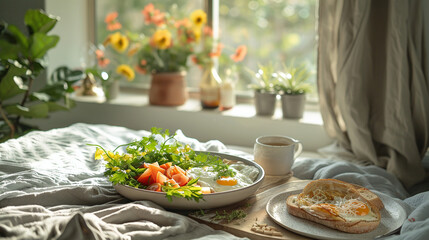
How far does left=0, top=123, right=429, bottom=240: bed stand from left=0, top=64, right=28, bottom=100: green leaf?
0.69 m

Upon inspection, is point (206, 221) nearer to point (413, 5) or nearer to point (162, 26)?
point (413, 5)

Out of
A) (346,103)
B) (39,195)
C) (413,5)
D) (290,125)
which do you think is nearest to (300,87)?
(290,125)

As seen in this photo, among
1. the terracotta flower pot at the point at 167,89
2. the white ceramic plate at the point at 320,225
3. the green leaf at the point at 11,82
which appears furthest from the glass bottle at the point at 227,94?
the white ceramic plate at the point at 320,225

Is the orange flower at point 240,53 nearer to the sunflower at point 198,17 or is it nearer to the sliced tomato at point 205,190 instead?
the sunflower at point 198,17

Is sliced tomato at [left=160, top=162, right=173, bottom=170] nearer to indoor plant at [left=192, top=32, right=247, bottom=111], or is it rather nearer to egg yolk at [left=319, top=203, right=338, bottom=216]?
egg yolk at [left=319, top=203, right=338, bottom=216]

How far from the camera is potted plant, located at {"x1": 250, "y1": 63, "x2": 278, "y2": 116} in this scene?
8.75ft

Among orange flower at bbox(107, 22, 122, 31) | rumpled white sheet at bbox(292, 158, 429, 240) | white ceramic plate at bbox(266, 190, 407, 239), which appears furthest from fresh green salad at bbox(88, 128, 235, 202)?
orange flower at bbox(107, 22, 122, 31)

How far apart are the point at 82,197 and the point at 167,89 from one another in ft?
5.20

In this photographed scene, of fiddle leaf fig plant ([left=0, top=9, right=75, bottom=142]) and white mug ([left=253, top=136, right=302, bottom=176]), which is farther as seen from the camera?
fiddle leaf fig plant ([left=0, top=9, right=75, bottom=142])

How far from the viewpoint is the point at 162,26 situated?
3.02m

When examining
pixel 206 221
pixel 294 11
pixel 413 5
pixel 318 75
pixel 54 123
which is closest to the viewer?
pixel 206 221

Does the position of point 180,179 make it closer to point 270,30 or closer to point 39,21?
point 39,21

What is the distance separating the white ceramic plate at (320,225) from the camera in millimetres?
1223

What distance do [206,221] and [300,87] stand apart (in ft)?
4.79
